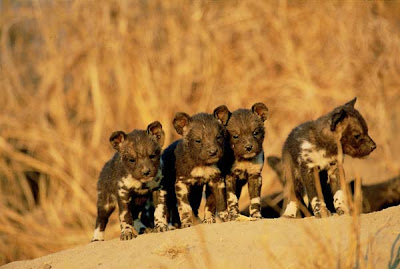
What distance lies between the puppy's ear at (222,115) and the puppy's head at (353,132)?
125 cm

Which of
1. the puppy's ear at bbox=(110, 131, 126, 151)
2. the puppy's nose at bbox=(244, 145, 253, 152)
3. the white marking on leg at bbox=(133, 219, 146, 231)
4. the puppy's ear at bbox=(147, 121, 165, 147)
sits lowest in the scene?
the white marking on leg at bbox=(133, 219, 146, 231)

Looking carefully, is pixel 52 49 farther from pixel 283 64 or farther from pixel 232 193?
pixel 232 193

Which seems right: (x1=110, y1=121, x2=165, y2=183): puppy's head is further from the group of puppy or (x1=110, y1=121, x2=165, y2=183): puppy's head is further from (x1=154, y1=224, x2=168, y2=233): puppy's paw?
(x1=154, y1=224, x2=168, y2=233): puppy's paw

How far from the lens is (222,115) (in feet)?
28.7

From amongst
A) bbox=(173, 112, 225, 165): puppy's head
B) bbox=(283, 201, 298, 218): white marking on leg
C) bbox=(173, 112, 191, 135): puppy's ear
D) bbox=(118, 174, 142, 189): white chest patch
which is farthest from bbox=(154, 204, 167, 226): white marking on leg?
bbox=(283, 201, 298, 218): white marking on leg

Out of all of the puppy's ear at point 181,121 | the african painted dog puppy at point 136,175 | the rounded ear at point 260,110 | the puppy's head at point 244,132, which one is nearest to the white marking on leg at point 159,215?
Answer: the african painted dog puppy at point 136,175

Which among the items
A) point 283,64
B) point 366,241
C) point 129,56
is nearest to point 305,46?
point 283,64

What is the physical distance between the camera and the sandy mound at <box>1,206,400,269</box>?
6.05m

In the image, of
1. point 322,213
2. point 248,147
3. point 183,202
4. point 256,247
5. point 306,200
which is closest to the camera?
point 256,247

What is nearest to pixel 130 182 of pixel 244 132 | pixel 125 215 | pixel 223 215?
pixel 125 215

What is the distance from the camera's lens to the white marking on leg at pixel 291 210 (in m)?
8.68

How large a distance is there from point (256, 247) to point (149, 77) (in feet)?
32.4

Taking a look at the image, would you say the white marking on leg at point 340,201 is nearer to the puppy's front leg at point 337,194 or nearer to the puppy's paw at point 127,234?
the puppy's front leg at point 337,194

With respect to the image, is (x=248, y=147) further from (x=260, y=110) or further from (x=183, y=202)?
(x=183, y=202)
